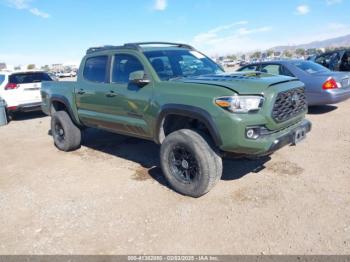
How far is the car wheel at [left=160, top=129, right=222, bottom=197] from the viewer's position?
12.6ft

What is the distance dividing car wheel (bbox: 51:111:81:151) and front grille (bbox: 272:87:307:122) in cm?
421

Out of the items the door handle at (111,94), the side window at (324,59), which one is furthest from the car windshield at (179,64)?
the side window at (324,59)

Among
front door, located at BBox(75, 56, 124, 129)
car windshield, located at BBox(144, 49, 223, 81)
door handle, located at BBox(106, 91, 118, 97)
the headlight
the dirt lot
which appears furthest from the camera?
front door, located at BBox(75, 56, 124, 129)

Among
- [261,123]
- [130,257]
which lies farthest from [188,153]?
[130,257]

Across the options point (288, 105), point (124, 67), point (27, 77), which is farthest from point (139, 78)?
point (27, 77)

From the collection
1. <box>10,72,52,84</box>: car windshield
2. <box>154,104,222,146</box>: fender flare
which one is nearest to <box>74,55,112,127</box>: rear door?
<box>154,104,222,146</box>: fender flare

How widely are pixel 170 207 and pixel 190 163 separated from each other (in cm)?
61

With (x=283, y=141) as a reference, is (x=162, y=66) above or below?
above

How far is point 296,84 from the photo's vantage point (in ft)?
13.8

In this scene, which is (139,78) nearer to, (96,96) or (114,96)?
(114,96)

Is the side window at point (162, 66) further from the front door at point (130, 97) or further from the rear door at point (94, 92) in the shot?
the rear door at point (94, 92)

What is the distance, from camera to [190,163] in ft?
13.4

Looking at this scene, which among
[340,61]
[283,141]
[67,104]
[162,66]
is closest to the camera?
[283,141]

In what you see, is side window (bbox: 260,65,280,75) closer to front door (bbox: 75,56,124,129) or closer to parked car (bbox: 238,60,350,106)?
parked car (bbox: 238,60,350,106)
